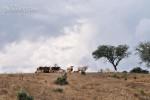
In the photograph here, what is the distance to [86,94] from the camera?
59.3 metres

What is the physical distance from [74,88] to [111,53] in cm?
6323

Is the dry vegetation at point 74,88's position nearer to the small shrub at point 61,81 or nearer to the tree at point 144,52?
the small shrub at point 61,81

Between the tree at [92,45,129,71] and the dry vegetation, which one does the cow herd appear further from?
the tree at [92,45,129,71]

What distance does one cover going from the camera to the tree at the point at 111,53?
408ft

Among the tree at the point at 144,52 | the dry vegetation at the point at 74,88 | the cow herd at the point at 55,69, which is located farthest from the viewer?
the tree at the point at 144,52

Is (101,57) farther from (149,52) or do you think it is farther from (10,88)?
(10,88)

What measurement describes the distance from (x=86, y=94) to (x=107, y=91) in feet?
15.7

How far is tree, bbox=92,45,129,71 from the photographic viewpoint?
124m

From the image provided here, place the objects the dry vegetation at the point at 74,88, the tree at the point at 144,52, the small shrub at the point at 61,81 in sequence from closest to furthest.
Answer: the dry vegetation at the point at 74,88
the small shrub at the point at 61,81
the tree at the point at 144,52

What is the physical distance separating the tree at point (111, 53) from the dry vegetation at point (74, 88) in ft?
158

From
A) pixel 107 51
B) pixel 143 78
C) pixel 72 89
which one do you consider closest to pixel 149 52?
pixel 107 51

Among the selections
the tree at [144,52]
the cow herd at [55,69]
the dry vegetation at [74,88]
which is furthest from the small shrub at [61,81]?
the tree at [144,52]

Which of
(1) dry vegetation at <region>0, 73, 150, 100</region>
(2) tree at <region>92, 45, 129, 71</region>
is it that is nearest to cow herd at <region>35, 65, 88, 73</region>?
(1) dry vegetation at <region>0, 73, 150, 100</region>

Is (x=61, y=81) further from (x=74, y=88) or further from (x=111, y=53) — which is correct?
(x=111, y=53)
